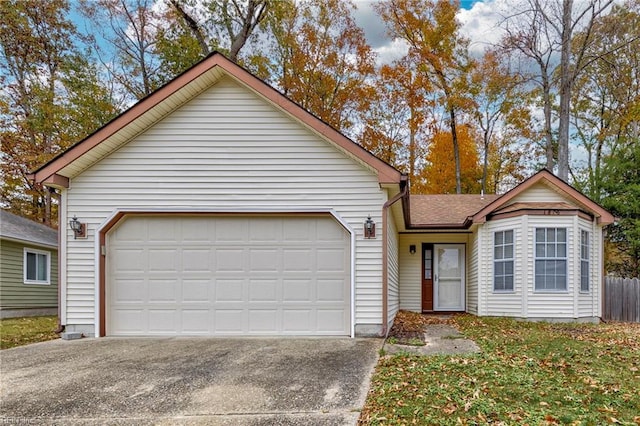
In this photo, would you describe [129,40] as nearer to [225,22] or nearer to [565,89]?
[225,22]

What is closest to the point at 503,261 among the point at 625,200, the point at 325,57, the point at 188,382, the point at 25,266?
the point at 188,382

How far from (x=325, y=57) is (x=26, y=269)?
15560 mm

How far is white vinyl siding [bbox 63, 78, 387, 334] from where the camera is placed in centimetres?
747

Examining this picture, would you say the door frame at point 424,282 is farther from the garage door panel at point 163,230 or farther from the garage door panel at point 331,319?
the garage door panel at point 163,230

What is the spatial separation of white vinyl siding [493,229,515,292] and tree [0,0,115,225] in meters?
17.6

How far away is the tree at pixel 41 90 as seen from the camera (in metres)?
18.5

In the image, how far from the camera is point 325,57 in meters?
20.0

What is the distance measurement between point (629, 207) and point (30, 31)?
2807cm

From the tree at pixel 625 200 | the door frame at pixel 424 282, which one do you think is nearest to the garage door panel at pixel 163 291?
the door frame at pixel 424 282

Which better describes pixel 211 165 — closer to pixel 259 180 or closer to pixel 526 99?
pixel 259 180

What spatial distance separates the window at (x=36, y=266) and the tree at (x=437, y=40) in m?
18.1

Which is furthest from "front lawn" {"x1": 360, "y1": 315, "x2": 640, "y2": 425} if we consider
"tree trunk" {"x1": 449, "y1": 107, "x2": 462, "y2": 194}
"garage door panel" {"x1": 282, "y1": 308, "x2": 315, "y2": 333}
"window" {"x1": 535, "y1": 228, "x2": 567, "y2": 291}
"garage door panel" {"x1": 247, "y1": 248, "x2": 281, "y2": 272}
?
"tree trunk" {"x1": 449, "y1": 107, "x2": 462, "y2": 194}

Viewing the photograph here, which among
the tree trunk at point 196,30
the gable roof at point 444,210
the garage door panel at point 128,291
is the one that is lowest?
the garage door panel at point 128,291

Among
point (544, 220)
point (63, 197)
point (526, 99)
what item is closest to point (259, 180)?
point (63, 197)
